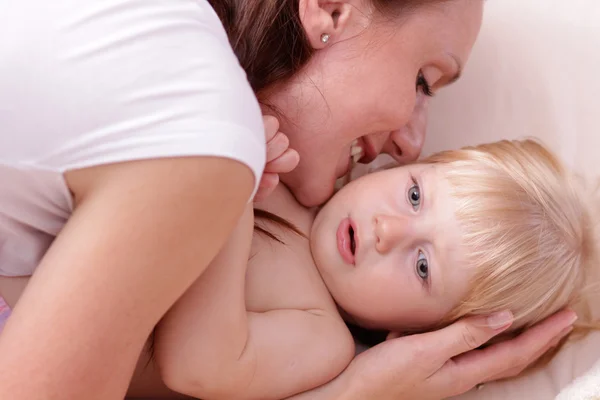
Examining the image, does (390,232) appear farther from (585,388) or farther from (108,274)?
(108,274)

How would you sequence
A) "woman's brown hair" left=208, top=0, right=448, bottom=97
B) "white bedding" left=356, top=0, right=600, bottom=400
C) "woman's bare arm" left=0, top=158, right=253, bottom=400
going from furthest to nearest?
1. "white bedding" left=356, top=0, right=600, bottom=400
2. "woman's brown hair" left=208, top=0, right=448, bottom=97
3. "woman's bare arm" left=0, top=158, right=253, bottom=400

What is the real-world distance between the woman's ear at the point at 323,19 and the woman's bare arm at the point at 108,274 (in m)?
0.38

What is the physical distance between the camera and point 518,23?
1.71 metres

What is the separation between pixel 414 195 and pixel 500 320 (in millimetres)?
259

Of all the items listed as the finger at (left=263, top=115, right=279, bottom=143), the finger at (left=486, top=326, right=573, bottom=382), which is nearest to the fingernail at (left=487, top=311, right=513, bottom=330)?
the finger at (left=486, top=326, right=573, bottom=382)

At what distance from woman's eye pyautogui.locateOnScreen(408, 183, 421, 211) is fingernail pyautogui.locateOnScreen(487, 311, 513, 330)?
23cm

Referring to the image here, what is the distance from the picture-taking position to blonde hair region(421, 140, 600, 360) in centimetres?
121

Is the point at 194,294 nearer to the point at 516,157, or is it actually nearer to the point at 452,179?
the point at 452,179

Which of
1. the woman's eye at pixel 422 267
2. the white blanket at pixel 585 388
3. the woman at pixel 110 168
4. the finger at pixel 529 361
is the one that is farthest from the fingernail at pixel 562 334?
the woman at pixel 110 168

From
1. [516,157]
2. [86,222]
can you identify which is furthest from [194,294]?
[516,157]

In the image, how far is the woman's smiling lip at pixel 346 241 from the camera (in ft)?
4.14

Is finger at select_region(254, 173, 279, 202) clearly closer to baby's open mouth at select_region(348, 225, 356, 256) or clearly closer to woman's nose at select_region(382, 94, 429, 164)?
baby's open mouth at select_region(348, 225, 356, 256)

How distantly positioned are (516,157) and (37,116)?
862 mm

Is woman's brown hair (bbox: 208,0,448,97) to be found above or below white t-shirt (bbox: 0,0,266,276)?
below
